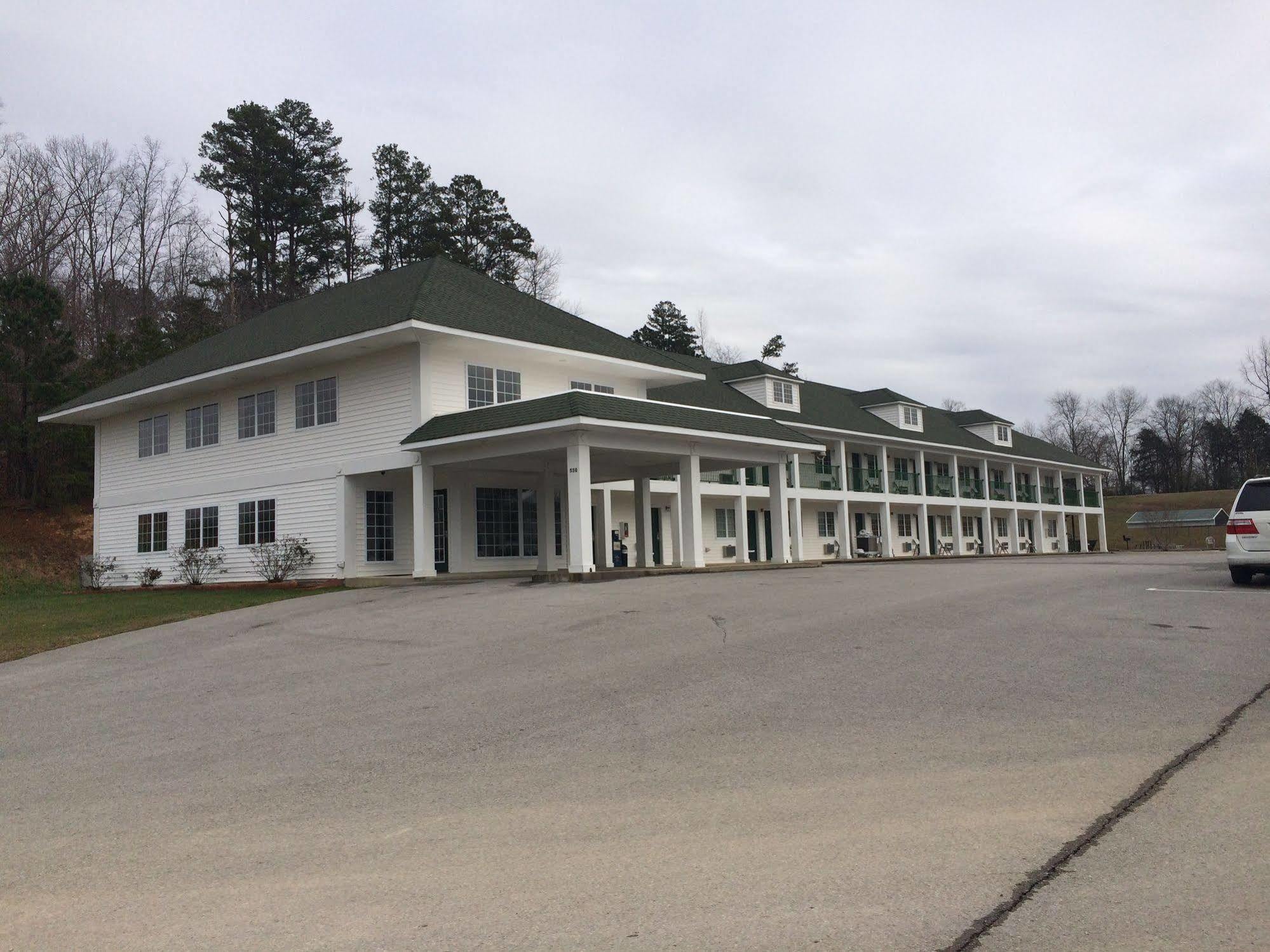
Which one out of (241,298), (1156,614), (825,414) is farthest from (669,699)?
(241,298)

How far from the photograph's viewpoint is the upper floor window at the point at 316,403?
26.2m

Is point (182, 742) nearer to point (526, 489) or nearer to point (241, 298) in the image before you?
point (526, 489)

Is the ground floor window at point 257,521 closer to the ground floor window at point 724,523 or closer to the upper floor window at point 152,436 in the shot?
the upper floor window at point 152,436

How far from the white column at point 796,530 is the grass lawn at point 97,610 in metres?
14.2

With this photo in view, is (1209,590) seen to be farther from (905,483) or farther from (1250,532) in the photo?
(905,483)

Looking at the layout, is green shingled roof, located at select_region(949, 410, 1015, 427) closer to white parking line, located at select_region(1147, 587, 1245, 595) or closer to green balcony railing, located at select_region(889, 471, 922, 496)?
green balcony railing, located at select_region(889, 471, 922, 496)

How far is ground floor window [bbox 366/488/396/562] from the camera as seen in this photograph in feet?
85.6

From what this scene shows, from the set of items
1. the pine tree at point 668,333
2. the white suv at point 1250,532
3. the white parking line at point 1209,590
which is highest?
the pine tree at point 668,333

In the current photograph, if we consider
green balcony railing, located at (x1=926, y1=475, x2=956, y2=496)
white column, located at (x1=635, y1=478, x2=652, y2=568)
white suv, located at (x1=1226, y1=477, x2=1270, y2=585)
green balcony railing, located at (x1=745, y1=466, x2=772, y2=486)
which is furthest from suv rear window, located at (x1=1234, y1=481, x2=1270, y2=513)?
green balcony railing, located at (x1=926, y1=475, x2=956, y2=496)

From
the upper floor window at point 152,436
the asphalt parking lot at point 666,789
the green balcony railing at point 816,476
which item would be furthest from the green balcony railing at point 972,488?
the asphalt parking lot at point 666,789

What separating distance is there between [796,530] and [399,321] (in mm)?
15244

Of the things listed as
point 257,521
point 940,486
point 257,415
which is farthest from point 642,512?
point 940,486

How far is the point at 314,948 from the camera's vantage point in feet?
14.1

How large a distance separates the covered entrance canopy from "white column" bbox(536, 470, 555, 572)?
3 centimetres
